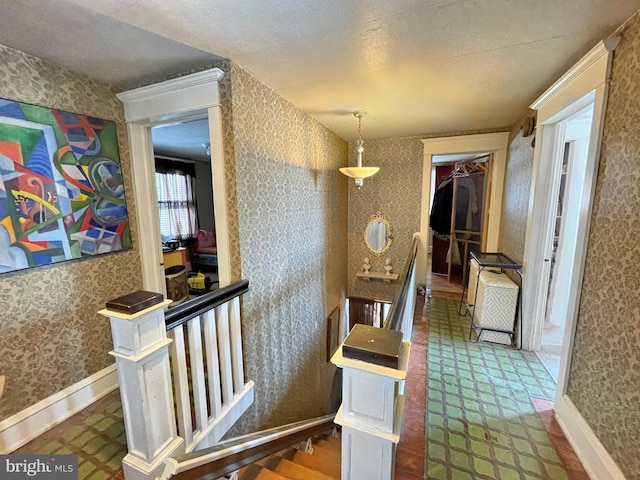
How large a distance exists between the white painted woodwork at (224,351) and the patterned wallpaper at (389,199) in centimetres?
252

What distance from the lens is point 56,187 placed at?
1623 mm

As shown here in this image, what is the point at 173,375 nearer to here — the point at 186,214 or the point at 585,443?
the point at 585,443

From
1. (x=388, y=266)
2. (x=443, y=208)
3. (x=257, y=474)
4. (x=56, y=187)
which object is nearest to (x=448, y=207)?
(x=443, y=208)

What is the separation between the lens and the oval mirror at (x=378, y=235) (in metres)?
3.89

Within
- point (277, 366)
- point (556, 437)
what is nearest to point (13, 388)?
point (277, 366)

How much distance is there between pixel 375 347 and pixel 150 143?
2235 mm

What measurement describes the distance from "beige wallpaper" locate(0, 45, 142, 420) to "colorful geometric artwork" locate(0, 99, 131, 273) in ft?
0.21

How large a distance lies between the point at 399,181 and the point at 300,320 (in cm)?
226

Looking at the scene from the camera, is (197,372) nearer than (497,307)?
Yes

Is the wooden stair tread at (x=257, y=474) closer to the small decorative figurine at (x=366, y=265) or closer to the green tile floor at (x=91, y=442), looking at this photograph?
the green tile floor at (x=91, y=442)

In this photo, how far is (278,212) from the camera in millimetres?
2225

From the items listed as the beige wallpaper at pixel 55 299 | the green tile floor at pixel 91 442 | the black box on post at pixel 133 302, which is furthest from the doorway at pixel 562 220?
the beige wallpaper at pixel 55 299

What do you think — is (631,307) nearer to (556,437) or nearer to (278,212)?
(556,437)

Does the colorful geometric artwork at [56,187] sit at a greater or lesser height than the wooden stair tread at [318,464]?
greater
